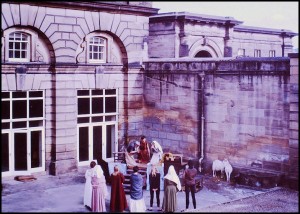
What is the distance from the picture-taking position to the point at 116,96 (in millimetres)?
24422

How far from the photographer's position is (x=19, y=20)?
2047 cm

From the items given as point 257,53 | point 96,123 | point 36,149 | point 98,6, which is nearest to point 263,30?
point 257,53

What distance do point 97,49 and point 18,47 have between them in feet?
13.4

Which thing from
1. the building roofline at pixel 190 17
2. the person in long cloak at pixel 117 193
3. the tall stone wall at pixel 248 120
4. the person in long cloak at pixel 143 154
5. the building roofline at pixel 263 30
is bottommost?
the person in long cloak at pixel 117 193

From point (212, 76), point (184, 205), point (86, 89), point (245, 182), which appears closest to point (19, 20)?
point (86, 89)

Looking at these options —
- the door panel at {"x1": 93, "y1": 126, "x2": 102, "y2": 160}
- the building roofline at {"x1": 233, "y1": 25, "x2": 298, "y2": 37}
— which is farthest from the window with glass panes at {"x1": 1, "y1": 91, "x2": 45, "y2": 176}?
the building roofline at {"x1": 233, "y1": 25, "x2": 298, "y2": 37}

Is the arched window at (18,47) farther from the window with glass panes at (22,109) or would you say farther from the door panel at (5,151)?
the door panel at (5,151)

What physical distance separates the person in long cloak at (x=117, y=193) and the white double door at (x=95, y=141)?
22.0 ft

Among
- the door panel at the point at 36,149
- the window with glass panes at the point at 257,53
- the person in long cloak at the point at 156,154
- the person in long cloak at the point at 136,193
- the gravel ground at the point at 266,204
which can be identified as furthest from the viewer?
the window with glass panes at the point at 257,53

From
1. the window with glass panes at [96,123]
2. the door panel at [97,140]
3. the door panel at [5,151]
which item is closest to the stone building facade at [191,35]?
the window with glass panes at [96,123]

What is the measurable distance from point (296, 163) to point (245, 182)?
240 centimetres

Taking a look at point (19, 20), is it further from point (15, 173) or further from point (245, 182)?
point (245, 182)

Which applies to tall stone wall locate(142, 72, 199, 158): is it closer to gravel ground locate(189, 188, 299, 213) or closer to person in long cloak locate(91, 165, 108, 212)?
gravel ground locate(189, 188, 299, 213)

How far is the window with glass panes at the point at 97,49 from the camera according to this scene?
923 inches
